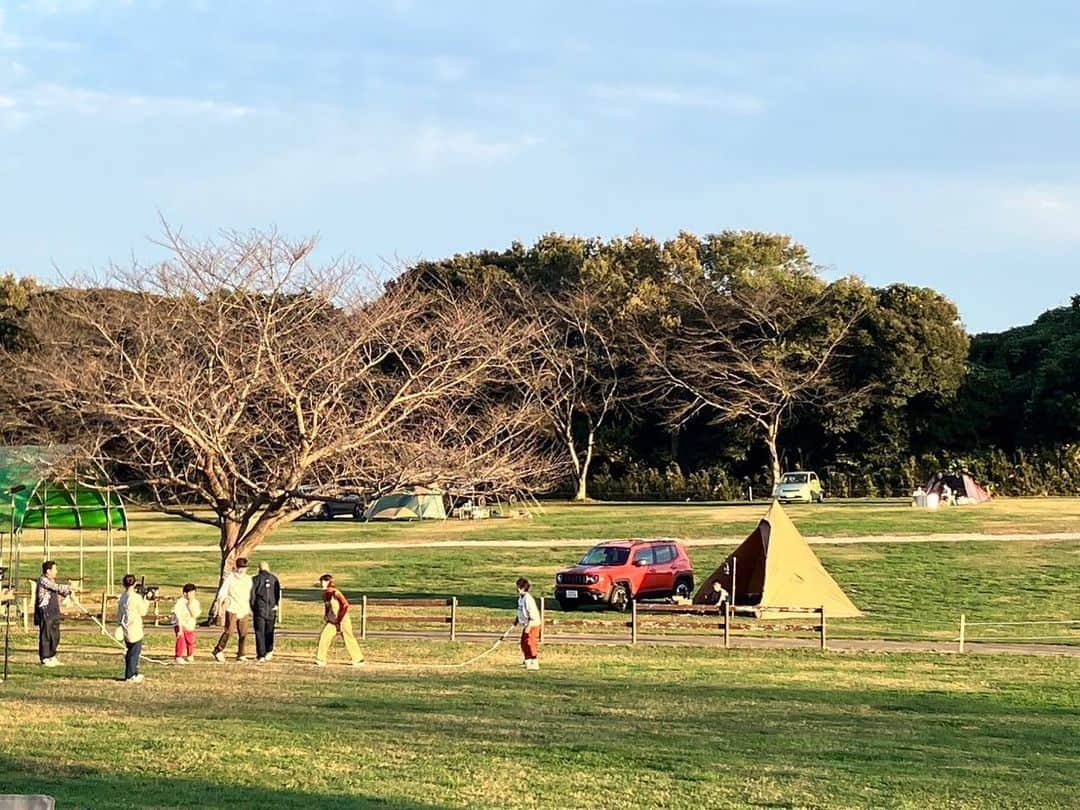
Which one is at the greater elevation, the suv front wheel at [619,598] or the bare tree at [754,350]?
the bare tree at [754,350]

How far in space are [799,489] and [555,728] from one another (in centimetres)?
4594

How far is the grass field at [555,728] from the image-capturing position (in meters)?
11.3

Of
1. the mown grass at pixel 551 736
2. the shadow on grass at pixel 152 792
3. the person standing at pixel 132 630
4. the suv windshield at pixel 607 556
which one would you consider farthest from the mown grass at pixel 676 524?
the shadow on grass at pixel 152 792

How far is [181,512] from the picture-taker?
97.1 ft

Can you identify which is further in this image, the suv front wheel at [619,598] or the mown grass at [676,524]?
the mown grass at [676,524]

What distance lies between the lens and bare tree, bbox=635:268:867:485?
62.3 meters

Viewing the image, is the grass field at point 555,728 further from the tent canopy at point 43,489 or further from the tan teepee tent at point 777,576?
the tent canopy at point 43,489

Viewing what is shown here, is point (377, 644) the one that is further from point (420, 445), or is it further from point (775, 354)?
point (775, 354)

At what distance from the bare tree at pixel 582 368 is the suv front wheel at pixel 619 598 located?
29530mm

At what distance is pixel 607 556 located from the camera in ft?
109

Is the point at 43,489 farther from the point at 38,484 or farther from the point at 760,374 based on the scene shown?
the point at 760,374

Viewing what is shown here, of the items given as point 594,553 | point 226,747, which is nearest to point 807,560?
point 594,553

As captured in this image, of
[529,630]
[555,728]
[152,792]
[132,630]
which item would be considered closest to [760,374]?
[529,630]

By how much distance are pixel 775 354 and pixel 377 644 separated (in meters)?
40.2
